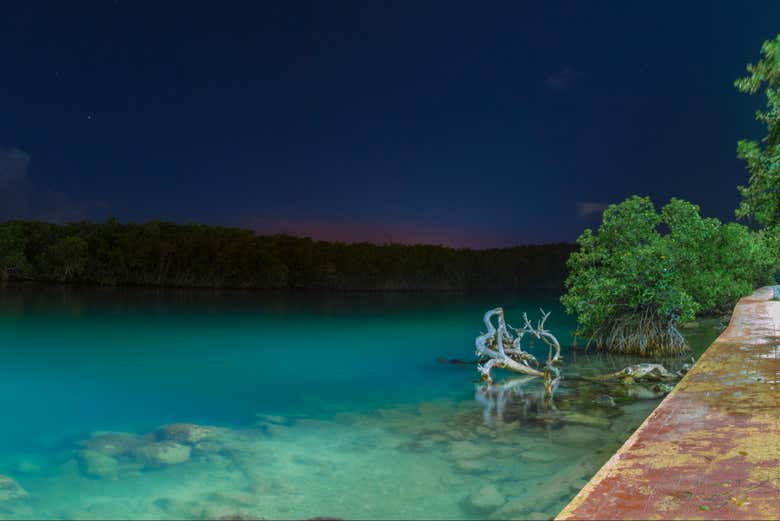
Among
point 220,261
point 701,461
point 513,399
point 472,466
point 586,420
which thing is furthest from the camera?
point 220,261

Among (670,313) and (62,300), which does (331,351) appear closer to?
(670,313)

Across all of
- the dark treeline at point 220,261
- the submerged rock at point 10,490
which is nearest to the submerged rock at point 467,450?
the submerged rock at point 10,490

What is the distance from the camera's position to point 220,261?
5716 centimetres

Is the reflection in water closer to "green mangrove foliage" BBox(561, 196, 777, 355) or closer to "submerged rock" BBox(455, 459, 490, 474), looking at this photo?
"submerged rock" BBox(455, 459, 490, 474)

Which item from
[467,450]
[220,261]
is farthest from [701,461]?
[220,261]

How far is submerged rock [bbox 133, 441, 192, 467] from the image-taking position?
24.5ft

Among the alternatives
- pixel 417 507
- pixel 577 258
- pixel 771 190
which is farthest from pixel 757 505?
pixel 577 258

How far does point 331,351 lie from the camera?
64.2ft

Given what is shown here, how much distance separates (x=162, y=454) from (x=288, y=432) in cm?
216

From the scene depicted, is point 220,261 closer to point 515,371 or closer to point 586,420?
point 515,371

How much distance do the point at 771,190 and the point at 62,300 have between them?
3865 cm

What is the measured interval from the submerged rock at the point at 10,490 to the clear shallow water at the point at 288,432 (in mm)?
33

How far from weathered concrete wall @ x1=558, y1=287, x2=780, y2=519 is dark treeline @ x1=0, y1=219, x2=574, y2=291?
52898mm

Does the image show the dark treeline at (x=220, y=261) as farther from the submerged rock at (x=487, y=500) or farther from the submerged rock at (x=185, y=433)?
the submerged rock at (x=487, y=500)
